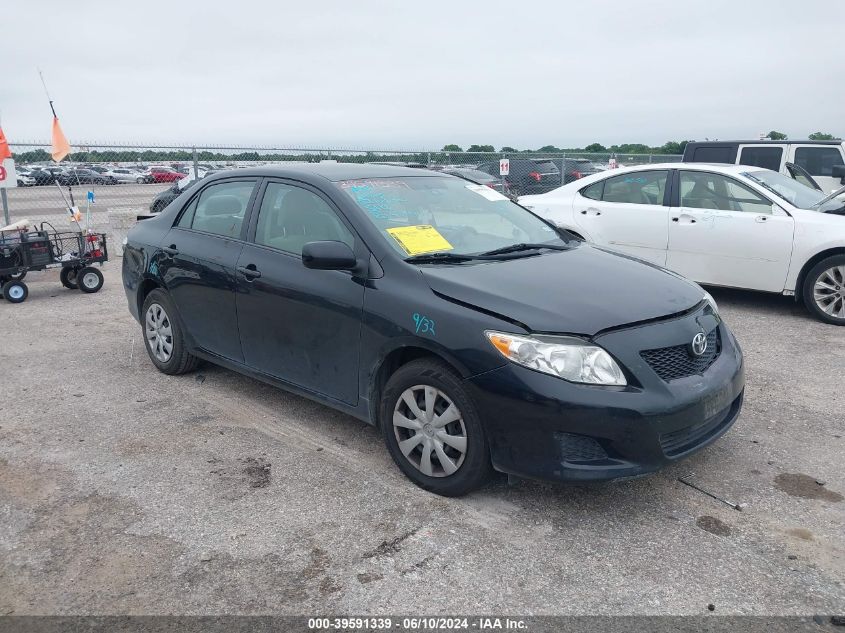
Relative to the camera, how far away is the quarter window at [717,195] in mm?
7527

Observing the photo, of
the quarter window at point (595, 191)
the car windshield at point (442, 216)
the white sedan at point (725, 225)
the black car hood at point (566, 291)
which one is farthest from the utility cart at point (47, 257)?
the black car hood at point (566, 291)

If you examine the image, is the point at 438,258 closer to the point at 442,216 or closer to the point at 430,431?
the point at 442,216

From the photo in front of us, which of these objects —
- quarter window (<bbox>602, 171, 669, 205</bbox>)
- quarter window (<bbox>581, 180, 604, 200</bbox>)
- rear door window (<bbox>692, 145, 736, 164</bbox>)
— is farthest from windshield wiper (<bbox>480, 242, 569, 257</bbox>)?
rear door window (<bbox>692, 145, 736, 164</bbox>)

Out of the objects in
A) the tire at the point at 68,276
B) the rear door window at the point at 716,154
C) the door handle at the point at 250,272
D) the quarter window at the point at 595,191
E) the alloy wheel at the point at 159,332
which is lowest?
the tire at the point at 68,276

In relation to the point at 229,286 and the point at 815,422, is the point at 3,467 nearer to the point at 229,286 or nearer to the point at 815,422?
the point at 229,286

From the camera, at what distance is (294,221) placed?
4.50m

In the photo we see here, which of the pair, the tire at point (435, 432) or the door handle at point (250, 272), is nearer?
the tire at point (435, 432)

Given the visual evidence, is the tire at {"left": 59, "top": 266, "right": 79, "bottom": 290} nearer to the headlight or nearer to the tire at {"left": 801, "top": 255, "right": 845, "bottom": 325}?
the headlight

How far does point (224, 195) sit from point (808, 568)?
414 centimetres

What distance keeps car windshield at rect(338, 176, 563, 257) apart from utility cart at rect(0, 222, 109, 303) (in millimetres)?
6098

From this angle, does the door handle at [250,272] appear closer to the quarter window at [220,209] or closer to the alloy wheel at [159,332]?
the quarter window at [220,209]

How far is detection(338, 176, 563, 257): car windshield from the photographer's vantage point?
4.12 metres

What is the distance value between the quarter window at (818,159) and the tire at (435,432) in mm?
10380

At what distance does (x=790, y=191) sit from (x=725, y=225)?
0.89 m
